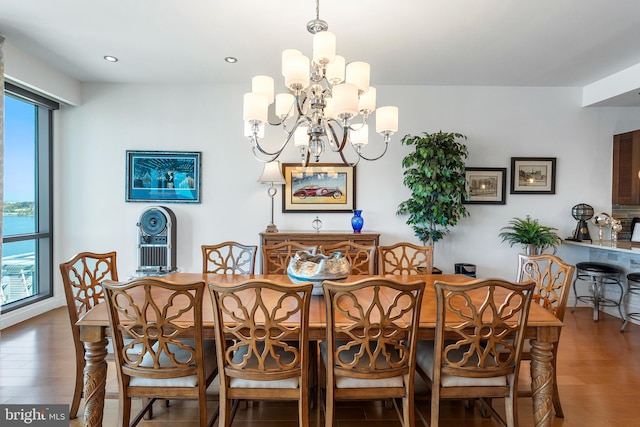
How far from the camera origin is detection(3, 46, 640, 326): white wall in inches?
163

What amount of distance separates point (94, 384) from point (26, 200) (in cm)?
334

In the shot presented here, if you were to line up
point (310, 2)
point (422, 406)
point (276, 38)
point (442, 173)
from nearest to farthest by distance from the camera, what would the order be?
point (422, 406), point (310, 2), point (276, 38), point (442, 173)

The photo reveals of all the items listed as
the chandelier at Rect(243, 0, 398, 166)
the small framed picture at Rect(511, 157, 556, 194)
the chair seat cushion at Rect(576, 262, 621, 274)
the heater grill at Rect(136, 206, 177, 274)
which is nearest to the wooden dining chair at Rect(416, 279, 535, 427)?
the chandelier at Rect(243, 0, 398, 166)

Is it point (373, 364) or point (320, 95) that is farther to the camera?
point (320, 95)

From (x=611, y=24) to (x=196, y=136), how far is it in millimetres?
4157

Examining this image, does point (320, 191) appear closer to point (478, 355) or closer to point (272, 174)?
point (272, 174)

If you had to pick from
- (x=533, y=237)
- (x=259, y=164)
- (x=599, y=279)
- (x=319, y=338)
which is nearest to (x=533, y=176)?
(x=533, y=237)

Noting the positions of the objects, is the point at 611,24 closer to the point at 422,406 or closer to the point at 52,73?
the point at 422,406

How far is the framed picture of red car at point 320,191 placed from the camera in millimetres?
4180

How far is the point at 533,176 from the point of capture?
13.8 ft

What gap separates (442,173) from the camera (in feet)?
12.1

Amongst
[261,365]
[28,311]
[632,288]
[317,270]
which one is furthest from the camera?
[28,311]

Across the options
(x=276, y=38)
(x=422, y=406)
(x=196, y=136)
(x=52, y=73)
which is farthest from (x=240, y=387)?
(x=52, y=73)

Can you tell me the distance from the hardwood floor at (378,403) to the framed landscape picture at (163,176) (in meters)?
1.67
